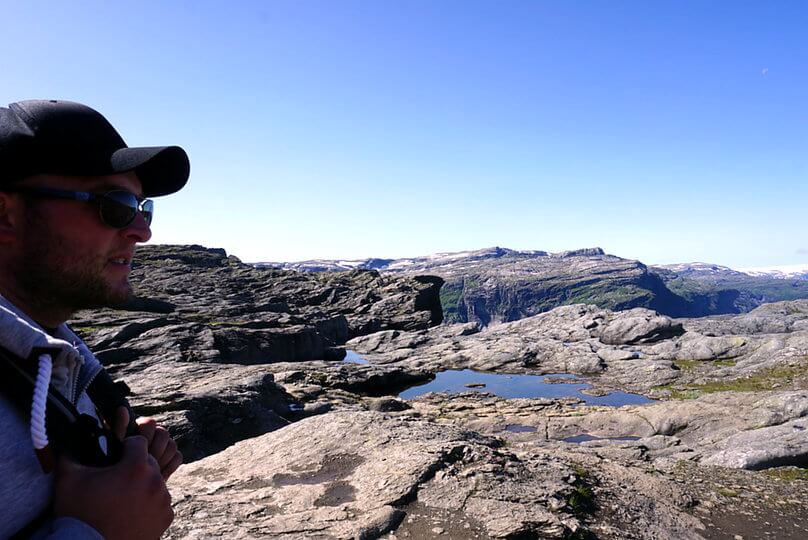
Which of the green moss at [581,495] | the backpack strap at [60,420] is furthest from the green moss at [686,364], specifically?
the backpack strap at [60,420]

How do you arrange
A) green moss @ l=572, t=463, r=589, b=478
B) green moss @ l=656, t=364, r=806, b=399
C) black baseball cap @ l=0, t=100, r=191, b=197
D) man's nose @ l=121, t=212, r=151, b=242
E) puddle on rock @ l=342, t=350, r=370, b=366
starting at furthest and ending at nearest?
puddle on rock @ l=342, t=350, r=370, b=366 → green moss @ l=656, t=364, r=806, b=399 → green moss @ l=572, t=463, r=589, b=478 → man's nose @ l=121, t=212, r=151, b=242 → black baseball cap @ l=0, t=100, r=191, b=197

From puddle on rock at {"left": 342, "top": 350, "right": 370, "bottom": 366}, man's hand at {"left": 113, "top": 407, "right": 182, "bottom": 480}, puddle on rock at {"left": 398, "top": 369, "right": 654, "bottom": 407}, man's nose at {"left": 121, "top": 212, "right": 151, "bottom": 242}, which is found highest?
man's nose at {"left": 121, "top": 212, "right": 151, "bottom": 242}

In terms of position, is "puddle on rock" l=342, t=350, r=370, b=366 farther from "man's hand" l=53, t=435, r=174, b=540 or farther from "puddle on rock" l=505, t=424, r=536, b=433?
"man's hand" l=53, t=435, r=174, b=540

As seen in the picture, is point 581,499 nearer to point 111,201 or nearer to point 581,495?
point 581,495

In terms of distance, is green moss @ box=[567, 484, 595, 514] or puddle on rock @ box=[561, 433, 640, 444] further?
puddle on rock @ box=[561, 433, 640, 444]

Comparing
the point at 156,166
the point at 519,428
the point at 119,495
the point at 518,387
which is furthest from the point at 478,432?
the point at 518,387

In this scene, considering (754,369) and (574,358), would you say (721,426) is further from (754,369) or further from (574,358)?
(574,358)

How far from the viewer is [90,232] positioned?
2.81 metres

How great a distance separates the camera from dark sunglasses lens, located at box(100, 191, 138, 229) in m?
2.92

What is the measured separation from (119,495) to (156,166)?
2267mm

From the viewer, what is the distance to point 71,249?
2730 millimetres

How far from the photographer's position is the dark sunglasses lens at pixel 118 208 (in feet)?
9.58

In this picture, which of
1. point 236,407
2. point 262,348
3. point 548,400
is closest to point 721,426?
point 548,400

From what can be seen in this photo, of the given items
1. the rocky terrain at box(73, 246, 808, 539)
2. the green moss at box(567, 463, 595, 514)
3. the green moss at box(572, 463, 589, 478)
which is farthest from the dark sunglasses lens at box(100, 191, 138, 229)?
the green moss at box(572, 463, 589, 478)
